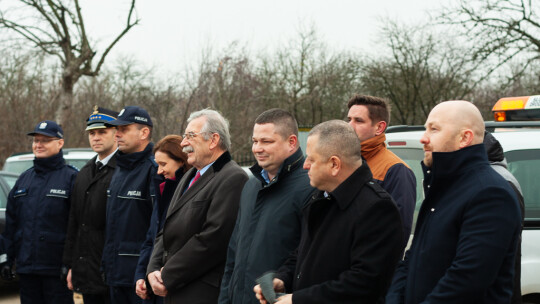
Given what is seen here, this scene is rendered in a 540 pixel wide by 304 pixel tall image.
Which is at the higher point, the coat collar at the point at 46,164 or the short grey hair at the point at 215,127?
the short grey hair at the point at 215,127

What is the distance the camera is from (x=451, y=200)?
2758mm

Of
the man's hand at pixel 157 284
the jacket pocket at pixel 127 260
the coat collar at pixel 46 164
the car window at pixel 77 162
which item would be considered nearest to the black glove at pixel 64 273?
the jacket pocket at pixel 127 260

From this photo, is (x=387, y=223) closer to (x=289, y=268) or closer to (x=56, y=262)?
(x=289, y=268)

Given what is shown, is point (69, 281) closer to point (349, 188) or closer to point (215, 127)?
point (215, 127)

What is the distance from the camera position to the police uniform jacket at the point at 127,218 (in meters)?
5.07

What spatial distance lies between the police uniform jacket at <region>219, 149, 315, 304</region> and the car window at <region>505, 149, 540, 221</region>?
1.88m

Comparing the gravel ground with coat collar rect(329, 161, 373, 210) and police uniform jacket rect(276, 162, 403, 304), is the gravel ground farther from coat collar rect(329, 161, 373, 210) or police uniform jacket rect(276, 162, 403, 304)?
coat collar rect(329, 161, 373, 210)

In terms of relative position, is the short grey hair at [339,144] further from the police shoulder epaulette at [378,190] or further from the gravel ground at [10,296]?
the gravel ground at [10,296]

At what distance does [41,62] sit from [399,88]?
44.5 feet

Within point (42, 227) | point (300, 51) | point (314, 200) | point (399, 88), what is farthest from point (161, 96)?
point (314, 200)

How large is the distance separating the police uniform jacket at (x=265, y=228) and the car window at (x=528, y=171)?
1.88 meters

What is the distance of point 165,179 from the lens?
5.04m

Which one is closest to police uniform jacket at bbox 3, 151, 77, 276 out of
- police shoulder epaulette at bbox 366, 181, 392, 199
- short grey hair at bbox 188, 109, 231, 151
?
short grey hair at bbox 188, 109, 231, 151

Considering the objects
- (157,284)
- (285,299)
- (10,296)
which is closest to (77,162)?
(10,296)
